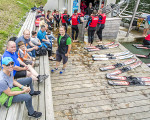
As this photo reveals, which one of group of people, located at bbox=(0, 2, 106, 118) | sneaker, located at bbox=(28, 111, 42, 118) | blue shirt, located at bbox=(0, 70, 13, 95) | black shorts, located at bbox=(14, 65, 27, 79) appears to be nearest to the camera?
blue shirt, located at bbox=(0, 70, 13, 95)

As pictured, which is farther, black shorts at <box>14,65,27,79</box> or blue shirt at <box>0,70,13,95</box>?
black shorts at <box>14,65,27,79</box>

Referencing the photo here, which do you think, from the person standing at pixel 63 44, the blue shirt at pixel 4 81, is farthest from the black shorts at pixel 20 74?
the person standing at pixel 63 44

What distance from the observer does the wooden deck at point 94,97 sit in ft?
12.5

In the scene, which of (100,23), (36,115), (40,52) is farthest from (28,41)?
(100,23)

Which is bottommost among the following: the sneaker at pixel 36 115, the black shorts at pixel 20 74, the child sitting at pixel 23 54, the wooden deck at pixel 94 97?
the wooden deck at pixel 94 97

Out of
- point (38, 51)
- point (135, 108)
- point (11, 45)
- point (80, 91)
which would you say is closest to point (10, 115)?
point (11, 45)

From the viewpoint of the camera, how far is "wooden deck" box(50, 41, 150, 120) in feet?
12.5

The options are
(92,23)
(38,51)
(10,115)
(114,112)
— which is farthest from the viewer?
(92,23)

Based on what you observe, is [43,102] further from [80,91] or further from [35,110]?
Result: [80,91]

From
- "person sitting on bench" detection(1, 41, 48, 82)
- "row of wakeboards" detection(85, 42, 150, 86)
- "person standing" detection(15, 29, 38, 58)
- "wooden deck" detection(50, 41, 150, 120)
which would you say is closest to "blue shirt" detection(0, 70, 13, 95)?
"person sitting on bench" detection(1, 41, 48, 82)

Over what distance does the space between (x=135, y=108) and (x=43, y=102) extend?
3.20 m

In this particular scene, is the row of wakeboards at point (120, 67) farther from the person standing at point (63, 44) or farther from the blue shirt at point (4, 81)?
the blue shirt at point (4, 81)

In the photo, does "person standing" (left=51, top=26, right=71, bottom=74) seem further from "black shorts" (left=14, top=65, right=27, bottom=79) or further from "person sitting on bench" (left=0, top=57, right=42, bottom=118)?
"person sitting on bench" (left=0, top=57, right=42, bottom=118)

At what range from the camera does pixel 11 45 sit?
3.12m
